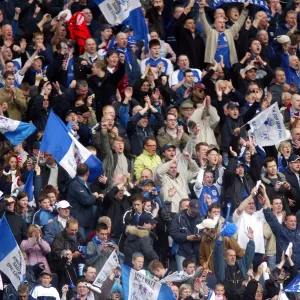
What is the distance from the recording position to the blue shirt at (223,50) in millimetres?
31766

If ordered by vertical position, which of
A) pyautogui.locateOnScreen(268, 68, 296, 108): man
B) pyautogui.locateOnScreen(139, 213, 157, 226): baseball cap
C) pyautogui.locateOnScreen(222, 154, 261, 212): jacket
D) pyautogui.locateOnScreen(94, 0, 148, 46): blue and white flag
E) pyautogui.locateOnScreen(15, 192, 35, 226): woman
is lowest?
pyautogui.locateOnScreen(268, 68, 296, 108): man

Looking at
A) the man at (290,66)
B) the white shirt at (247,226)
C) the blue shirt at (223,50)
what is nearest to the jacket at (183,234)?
the white shirt at (247,226)

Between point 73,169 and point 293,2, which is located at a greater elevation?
point 73,169

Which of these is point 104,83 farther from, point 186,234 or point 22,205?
point 22,205

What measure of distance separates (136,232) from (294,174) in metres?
3.77

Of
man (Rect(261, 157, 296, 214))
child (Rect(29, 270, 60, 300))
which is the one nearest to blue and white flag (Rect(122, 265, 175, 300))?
child (Rect(29, 270, 60, 300))

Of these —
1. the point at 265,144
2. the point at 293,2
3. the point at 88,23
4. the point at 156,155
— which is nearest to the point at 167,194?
the point at 156,155

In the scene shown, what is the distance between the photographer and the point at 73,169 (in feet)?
88.8

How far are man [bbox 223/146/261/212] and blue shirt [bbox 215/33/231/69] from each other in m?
3.56

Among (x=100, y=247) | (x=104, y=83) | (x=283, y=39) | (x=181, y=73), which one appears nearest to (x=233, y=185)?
(x=104, y=83)

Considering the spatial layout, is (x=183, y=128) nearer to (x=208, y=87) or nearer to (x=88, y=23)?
(x=208, y=87)

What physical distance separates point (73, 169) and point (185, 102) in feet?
10.6

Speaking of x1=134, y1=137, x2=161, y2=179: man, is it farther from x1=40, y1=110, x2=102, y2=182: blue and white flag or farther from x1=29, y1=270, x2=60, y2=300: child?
x1=29, y1=270, x2=60, y2=300: child

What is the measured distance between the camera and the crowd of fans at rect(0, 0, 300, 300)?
25.8 m
